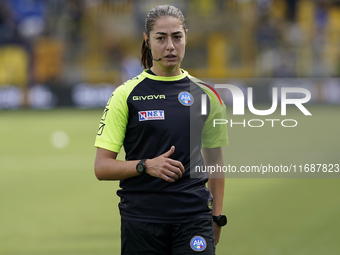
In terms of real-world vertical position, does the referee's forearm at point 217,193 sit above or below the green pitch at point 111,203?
above

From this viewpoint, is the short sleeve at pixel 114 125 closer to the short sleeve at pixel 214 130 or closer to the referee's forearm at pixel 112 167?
the referee's forearm at pixel 112 167

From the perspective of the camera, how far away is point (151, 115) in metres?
3.13

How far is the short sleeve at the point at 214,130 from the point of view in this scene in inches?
132

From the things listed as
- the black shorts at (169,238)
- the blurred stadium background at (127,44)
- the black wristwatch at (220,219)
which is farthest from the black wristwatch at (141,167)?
the blurred stadium background at (127,44)

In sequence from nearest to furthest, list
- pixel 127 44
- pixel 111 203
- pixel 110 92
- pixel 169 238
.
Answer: pixel 169 238 < pixel 111 203 < pixel 110 92 < pixel 127 44

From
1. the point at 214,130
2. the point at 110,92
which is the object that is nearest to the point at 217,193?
the point at 214,130

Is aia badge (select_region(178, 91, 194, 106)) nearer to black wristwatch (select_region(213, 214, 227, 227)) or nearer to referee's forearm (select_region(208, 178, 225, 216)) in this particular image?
referee's forearm (select_region(208, 178, 225, 216))

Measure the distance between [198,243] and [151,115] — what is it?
0.76 meters

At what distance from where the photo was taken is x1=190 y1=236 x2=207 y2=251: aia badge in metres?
3.12

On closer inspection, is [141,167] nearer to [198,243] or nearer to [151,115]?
[151,115]

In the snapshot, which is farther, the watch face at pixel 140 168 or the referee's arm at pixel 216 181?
the referee's arm at pixel 216 181

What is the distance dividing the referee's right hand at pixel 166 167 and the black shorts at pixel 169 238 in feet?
1.05

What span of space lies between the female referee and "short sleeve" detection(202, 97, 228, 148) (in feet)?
0.38

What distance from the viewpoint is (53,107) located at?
23641 millimetres
